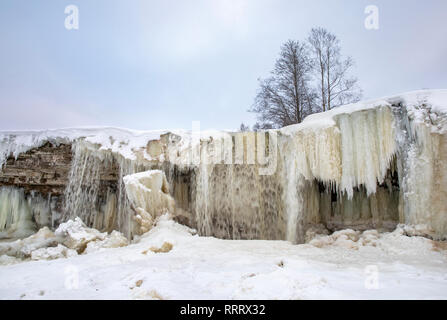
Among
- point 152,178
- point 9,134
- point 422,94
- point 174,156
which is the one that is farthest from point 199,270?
point 9,134

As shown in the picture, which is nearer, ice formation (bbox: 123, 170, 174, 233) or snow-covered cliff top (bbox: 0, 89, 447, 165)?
ice formation (bbox: 123, 170, 174, 233)

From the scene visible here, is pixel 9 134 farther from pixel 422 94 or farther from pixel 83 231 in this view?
pixel 422 94

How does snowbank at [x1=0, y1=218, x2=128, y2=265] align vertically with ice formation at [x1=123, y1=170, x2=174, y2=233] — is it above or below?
below

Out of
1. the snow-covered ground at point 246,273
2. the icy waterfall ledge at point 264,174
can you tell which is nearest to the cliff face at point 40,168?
the icy waterfall ledge at point 264,174

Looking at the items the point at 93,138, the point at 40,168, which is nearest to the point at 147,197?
the point at 93,138

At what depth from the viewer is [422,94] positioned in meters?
6.04

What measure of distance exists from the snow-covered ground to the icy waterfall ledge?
158 cm

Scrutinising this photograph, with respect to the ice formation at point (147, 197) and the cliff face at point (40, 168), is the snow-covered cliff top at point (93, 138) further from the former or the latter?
the ice formation at point (147, 197)

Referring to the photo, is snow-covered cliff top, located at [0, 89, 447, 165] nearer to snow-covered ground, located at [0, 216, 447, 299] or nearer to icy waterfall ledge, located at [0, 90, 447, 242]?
icy waterfall ledge, located at [0, 90, 447, 242]

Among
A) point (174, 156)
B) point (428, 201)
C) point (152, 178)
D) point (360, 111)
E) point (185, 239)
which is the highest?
point (360, 111)

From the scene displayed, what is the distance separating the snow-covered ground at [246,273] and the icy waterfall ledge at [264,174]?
5.18ft

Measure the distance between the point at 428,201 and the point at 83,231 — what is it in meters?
Answer: 7.98

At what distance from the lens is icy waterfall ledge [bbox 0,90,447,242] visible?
5.77 meters

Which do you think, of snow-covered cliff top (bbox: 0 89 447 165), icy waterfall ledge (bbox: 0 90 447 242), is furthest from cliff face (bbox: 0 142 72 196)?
snow-covered cliff top (bbox: 0 89 447 165)
